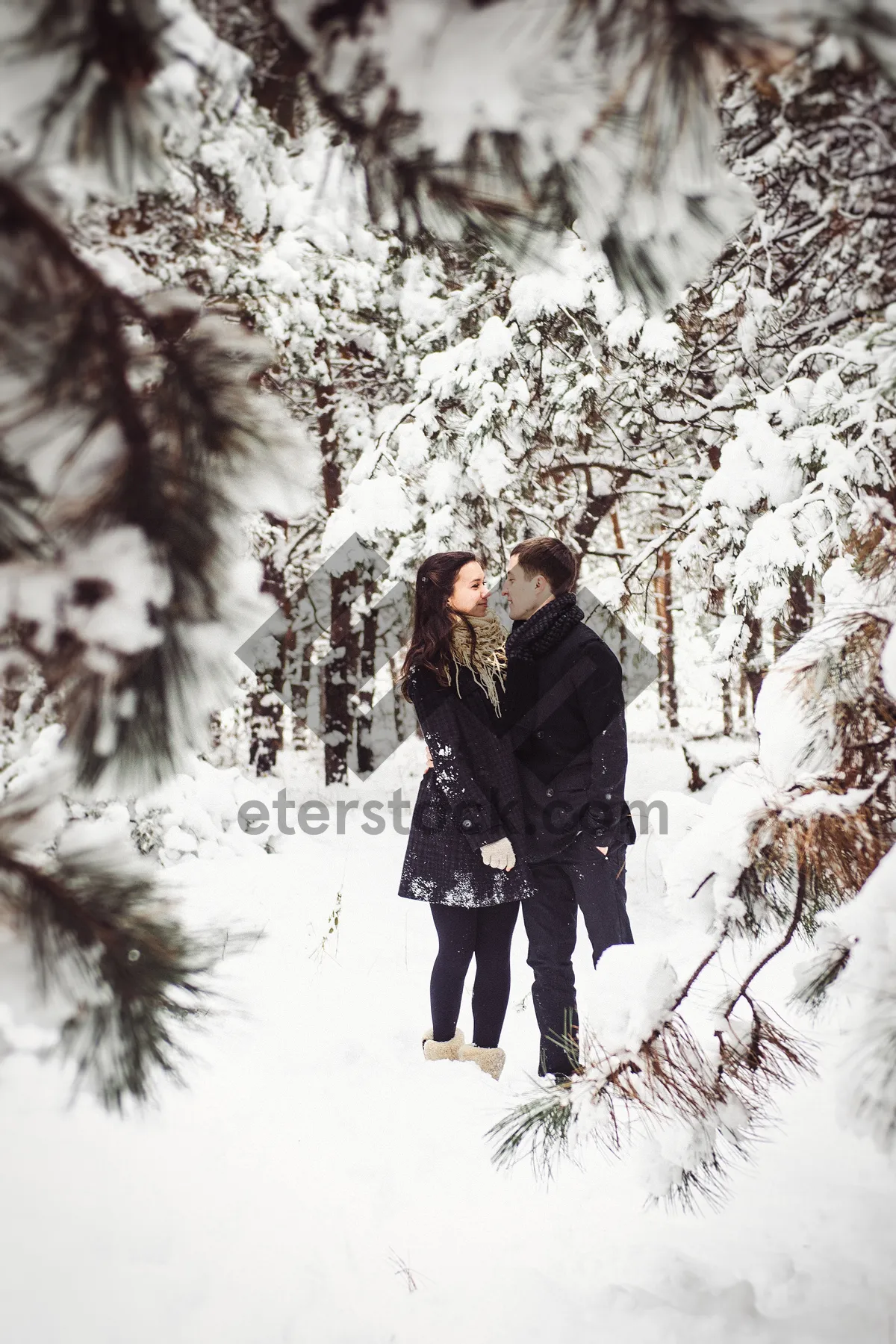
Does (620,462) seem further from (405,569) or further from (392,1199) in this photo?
(392,1199)

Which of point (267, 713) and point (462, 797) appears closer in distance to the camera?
point (462, 797)

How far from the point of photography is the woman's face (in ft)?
9.24

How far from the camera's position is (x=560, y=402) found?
455 centimetres

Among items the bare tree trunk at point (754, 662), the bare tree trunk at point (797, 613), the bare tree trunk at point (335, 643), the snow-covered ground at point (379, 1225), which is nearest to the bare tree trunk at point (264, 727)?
the bare tree trunk at point (335, 643)

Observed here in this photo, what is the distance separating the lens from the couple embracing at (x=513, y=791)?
274 centimetres

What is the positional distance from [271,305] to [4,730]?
3.82 m

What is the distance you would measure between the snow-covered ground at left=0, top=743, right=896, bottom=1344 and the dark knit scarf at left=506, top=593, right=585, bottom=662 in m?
1.23

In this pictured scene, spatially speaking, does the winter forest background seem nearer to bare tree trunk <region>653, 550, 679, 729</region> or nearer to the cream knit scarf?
the cream knit scarf

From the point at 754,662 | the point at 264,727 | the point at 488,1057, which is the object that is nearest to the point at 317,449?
the point at 488,1057

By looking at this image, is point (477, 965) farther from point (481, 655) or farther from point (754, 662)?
point (754, 662)

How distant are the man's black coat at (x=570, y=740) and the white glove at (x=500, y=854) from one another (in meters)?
0.21

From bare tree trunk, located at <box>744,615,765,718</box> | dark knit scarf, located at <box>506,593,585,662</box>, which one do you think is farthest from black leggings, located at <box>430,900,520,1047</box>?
bare tree trunk, located at <box>744,615,765,718</box>

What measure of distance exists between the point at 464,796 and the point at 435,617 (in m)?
0.66

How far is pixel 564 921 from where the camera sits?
2922 mm
